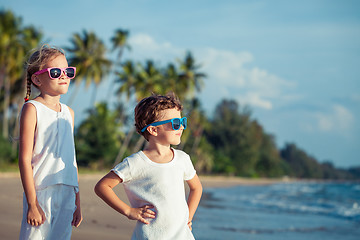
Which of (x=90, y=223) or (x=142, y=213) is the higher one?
(x=142, y=213)

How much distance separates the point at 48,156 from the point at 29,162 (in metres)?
0.12

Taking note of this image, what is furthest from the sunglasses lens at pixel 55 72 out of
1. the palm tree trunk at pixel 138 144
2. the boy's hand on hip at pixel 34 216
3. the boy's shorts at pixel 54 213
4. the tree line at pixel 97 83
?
the palm tree trunk at pixel 138 144

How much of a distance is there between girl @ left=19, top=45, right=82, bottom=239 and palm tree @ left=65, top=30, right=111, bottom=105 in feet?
111

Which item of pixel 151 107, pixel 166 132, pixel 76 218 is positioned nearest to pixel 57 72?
pixel 151 107

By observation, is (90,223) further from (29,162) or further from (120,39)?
(120,39)

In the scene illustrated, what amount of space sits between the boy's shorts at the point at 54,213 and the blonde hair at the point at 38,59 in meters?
0.56

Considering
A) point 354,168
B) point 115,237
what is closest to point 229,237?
point 115,237

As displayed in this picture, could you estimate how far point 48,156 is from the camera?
2.42 metres

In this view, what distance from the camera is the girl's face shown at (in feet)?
8.32

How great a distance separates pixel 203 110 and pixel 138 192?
2044 inches

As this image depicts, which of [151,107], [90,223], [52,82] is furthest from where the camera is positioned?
[90,223]

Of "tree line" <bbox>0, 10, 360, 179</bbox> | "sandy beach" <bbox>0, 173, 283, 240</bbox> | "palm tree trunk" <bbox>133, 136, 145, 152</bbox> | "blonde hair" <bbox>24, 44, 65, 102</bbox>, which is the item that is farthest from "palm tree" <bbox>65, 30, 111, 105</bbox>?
"blonde hair" <bbox>24, 44, 65, 102</bbox>

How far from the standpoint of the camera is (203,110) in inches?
2131

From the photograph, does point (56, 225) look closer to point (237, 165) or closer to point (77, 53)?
point (77, 53)
